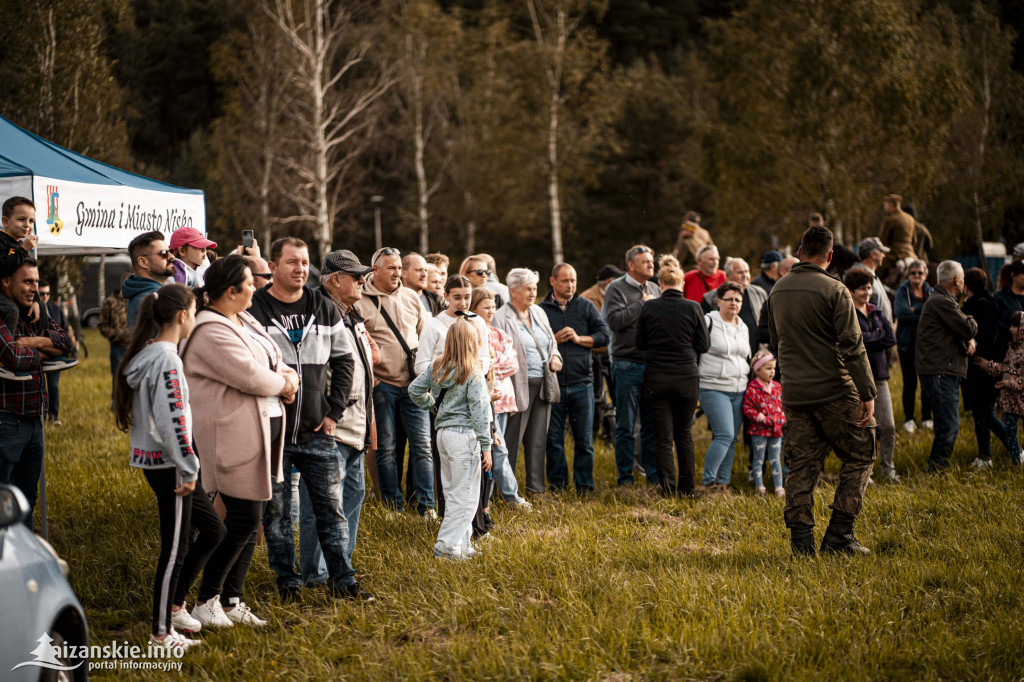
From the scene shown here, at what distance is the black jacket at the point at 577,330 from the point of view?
8492 mm

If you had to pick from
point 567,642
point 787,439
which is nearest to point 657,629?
point 567,642

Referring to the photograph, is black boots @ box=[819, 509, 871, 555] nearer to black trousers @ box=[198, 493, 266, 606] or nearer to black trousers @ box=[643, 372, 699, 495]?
black trousers @ box=[643, 372, 699, 495]

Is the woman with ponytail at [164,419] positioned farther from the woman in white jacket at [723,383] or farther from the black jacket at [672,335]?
the woman in white jacket at [723,383]

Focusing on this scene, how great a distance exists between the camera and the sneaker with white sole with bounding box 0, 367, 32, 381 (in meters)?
5.36

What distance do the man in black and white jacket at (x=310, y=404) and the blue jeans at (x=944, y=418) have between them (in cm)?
581

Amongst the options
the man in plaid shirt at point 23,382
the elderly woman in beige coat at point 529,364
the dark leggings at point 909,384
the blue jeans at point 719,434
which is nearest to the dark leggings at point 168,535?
the man in plaid shirt at point 23,382

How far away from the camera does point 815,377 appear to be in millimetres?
6055

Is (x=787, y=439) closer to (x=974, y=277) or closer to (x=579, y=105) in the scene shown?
(x=974, y=277)

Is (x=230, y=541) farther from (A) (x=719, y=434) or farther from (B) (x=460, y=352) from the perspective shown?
(A) (x=719, y=434)

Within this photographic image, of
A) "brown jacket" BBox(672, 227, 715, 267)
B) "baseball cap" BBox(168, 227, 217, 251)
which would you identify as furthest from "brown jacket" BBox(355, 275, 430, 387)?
"brown jacket" BBox(672, 227, 715, 267)

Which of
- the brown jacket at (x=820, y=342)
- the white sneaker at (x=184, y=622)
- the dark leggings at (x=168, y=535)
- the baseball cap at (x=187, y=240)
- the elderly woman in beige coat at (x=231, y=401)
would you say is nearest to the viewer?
the dark leggings at (x=168, y=535)

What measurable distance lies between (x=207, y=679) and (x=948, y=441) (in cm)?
691

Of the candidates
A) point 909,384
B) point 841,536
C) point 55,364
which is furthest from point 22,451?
point 909,384

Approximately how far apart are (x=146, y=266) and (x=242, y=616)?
2.33 metres
